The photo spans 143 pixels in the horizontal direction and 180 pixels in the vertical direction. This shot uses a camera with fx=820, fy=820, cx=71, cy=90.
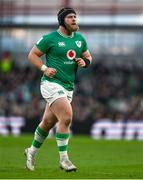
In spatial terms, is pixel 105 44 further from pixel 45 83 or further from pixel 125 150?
pixel 45 83

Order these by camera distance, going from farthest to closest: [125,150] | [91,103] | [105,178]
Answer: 1. [91,103]
2. [125,150]
3. [105,178]

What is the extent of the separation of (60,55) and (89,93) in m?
18.5

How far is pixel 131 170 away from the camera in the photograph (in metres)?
13.4

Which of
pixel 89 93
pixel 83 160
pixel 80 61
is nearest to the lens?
pixel 80 61

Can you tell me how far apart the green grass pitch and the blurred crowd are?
544cm

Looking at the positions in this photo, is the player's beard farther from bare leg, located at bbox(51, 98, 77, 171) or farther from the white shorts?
bare leg, located at bbox(51, 98, 77, 171)

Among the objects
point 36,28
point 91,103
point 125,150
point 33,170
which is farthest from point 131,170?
point 36,28

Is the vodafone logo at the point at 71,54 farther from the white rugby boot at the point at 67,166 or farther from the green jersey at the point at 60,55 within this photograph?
the white rugby boot at the point at 67,166

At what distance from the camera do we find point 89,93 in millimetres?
31766

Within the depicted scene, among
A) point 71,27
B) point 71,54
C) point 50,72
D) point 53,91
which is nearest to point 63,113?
point 53,91

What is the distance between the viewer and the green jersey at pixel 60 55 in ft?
43.4

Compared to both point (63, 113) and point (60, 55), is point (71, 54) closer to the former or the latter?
point (60, 55)

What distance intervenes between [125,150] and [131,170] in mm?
7020

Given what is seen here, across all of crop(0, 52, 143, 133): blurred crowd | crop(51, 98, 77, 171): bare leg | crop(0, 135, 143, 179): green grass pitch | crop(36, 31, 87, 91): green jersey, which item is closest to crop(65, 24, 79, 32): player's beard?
crop(36, 31, 87, 91): green jersey
